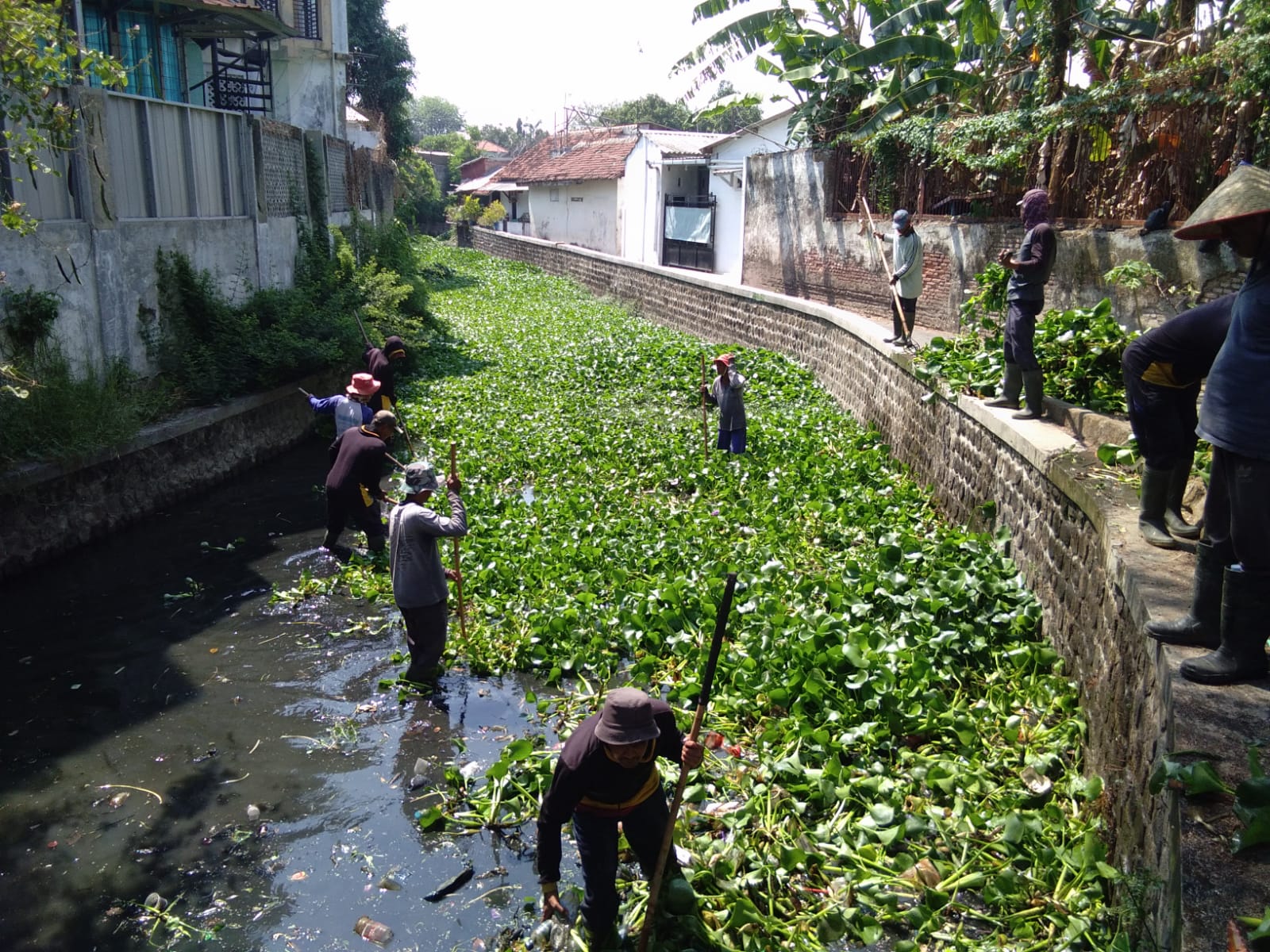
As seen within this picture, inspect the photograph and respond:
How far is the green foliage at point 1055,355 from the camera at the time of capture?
779cm

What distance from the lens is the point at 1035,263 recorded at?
25.0 feet

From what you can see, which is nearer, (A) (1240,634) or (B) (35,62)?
(A) (1240,634)

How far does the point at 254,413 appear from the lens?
1225 centimetres

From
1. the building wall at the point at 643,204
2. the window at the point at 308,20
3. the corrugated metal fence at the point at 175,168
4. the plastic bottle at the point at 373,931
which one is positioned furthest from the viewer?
the building wall at the point at 643,204

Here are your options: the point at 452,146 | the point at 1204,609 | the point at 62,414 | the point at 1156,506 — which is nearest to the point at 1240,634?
the point at 1204,609

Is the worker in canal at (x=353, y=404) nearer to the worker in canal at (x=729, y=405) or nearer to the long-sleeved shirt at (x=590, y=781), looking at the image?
the worker in canal at (x=729, y=405)

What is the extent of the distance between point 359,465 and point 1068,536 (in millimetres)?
5768

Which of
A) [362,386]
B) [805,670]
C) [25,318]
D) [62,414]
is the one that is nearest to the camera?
[805,670]

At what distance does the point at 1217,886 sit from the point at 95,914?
474 cm

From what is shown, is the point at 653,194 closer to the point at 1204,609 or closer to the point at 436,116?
the point at 1204,609

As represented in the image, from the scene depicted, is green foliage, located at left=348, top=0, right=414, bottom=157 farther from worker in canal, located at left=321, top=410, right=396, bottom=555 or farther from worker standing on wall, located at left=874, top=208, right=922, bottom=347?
worker in canal, located at left=321, top=410, right=396, bottom=555

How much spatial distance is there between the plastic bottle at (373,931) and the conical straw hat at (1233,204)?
14.8 ft

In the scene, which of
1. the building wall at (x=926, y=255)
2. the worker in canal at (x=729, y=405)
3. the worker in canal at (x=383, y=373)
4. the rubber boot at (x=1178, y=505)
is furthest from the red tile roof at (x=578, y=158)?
the rubber boot at (x=1178, y=505)

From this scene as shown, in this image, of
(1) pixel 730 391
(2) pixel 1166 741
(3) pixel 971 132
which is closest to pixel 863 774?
(2) pixel 1166 741
